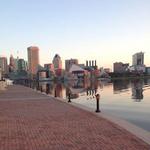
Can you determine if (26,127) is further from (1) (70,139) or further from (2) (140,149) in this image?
(2) (140,149)

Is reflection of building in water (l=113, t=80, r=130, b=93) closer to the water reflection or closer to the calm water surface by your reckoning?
the water reflection

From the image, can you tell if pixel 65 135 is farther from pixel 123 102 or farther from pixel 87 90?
pixel 87 90

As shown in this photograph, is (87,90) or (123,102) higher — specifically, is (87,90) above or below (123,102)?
above

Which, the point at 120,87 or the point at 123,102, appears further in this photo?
the point at 120,87

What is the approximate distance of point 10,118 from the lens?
57.6 ft

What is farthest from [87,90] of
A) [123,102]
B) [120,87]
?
[123,102]

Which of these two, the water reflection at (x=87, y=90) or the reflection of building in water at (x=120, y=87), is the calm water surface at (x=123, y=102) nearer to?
the water reflection at (x=87, y=90)

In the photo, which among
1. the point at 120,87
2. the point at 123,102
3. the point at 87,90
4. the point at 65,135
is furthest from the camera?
the point at 120,87

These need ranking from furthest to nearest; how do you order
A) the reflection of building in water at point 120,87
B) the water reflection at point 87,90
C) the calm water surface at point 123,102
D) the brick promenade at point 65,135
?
the reflection of building in water at point 120,87 → the water reflection at point 87,90 → the calm water surface at point 123,102 → the brick promenade at point 65,135

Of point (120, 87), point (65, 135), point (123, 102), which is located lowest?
point (123, 102)

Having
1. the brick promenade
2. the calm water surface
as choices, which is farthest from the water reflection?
the brick promenade

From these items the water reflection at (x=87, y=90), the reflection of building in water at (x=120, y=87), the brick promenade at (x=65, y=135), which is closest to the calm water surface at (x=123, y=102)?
the water reflection at (x=87, y=90)

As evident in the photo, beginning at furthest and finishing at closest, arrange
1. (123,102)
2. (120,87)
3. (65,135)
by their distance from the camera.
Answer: (120,87) < (123,102) < (65,135)

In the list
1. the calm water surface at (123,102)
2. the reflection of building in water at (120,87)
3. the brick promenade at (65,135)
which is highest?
the reflection of building in water at (120,87)
